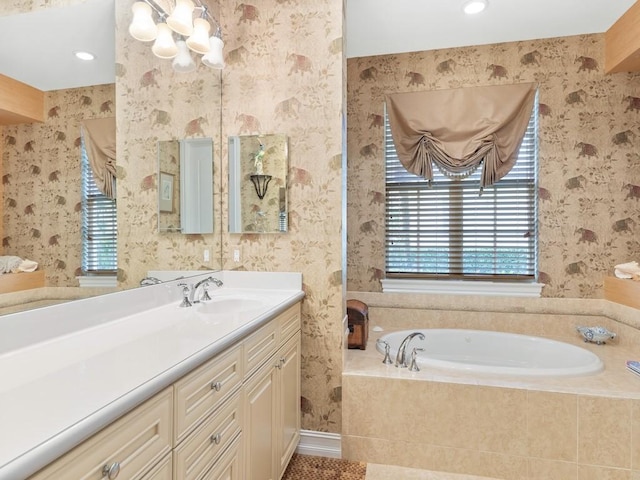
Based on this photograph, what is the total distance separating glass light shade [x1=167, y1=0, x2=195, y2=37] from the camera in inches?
66.9

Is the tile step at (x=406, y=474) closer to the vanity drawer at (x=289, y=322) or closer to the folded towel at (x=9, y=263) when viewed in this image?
the vanity drawer at (x=289, y=322)

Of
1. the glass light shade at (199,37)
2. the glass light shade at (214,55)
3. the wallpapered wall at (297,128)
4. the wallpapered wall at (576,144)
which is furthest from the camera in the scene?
the wallpapered wall at (576,144)

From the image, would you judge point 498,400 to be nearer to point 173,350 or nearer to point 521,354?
point 521,354

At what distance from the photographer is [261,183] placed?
2141mm

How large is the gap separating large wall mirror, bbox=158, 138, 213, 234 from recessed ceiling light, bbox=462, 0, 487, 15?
193cm

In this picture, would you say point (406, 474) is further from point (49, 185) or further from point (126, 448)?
point (49, 185)

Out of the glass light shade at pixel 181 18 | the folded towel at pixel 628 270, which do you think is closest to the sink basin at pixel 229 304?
the glass light shade at pixel 181 18

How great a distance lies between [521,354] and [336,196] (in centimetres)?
194

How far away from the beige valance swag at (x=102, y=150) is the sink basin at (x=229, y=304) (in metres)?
0.68

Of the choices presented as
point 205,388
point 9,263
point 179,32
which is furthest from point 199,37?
point 205,388

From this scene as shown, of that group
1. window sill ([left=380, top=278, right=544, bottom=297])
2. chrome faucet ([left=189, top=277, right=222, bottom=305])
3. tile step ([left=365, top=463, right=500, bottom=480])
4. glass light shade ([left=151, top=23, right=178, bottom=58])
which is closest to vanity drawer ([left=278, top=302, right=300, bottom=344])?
chrome faucet ([left=189, top=277, right=222, bottom=305])

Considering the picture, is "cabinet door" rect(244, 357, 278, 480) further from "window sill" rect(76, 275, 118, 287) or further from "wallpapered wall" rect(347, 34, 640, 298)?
"wallpapered wall" rect(347, 34, 640, 298)

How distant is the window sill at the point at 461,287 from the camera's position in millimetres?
2809

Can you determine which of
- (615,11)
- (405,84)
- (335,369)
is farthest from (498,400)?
(615,11)
